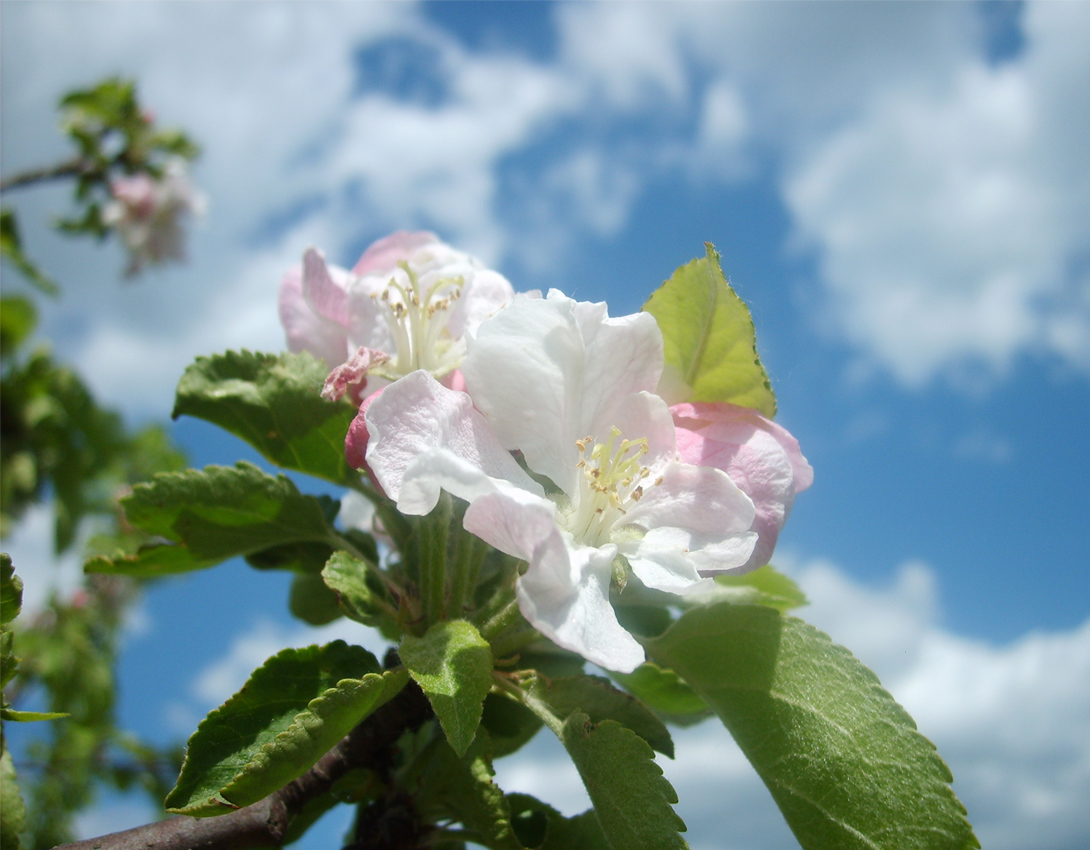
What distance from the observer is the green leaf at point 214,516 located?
1.03 meters

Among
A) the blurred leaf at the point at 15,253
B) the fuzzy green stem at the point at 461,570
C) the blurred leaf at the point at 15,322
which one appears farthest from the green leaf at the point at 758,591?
the blurred leaf at the point at 15,322

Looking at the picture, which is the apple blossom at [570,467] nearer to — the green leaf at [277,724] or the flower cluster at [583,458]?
the flower cluster at [583,458]

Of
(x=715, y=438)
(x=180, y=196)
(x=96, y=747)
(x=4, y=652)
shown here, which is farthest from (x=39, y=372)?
(x=715, y=438)

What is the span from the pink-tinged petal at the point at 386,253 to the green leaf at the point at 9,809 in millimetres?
672

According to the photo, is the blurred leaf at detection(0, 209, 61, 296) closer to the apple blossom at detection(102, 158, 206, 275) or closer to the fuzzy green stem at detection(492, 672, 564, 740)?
the apple blossom at detection(102, 158, 206, 275)

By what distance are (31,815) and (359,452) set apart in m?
4.12

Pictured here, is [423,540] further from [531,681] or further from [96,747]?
[96,747]

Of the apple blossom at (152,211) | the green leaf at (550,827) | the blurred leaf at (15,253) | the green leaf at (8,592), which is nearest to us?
the green leaf at (8,592)

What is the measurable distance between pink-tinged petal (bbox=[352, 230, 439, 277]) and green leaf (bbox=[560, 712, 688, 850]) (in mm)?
647

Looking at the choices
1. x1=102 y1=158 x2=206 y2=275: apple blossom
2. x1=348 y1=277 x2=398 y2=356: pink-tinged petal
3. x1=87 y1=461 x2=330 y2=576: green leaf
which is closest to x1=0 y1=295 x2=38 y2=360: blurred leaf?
x1=102 y1=158 x2=206 y2=275: apple blossom

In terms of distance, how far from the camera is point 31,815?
396 centimetres

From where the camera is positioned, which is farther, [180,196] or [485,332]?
[180,196]

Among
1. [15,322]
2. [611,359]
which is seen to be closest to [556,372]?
[611,359]

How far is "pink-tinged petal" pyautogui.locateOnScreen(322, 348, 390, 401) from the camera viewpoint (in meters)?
0.98
